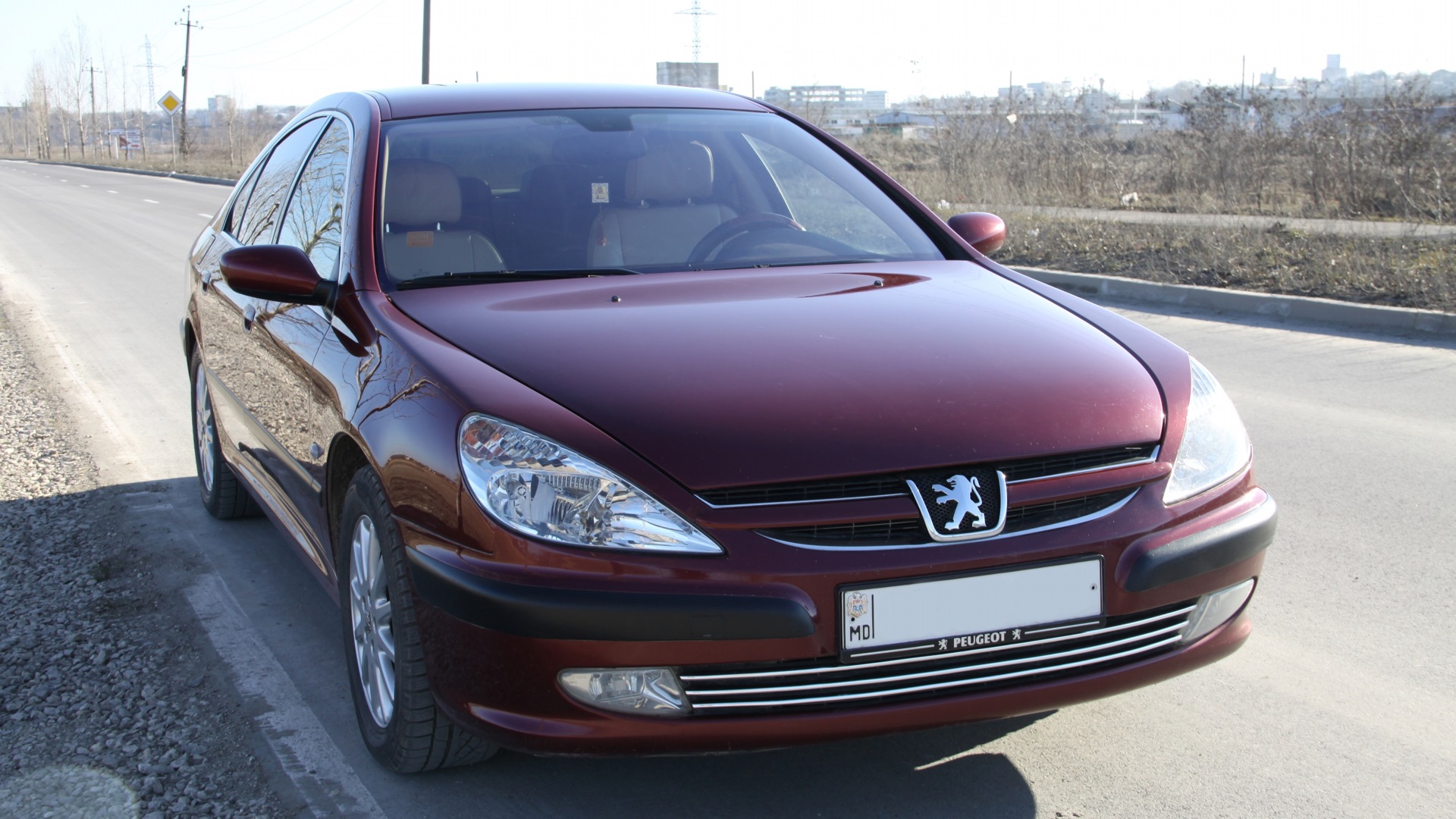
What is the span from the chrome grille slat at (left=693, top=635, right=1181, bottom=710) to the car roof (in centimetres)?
219

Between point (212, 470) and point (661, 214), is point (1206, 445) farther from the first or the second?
point (212, 470)

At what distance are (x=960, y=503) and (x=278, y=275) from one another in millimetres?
1796

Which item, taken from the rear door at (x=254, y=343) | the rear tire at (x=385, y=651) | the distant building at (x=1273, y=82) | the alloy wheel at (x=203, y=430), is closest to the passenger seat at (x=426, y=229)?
the rear door at (x=254, y=343)

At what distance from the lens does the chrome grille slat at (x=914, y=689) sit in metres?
2.31

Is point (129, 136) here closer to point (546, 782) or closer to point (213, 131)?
point (213, 131)

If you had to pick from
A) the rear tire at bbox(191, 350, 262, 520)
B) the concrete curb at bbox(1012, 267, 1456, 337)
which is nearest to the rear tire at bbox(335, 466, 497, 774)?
the rear tire at bbox(191, 350, 262, 520)

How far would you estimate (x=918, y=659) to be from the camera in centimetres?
233

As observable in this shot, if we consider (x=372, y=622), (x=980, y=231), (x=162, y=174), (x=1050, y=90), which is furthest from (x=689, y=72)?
(x=372, y=622)

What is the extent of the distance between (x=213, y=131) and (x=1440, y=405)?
12901 centimetres

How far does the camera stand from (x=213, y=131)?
122m

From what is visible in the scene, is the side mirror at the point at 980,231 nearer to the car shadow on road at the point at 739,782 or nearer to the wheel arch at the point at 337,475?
the car shadow on road at the point at 739,782

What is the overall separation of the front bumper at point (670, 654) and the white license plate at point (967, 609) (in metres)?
0.06

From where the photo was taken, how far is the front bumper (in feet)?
7.36

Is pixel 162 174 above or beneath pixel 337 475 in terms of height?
above
